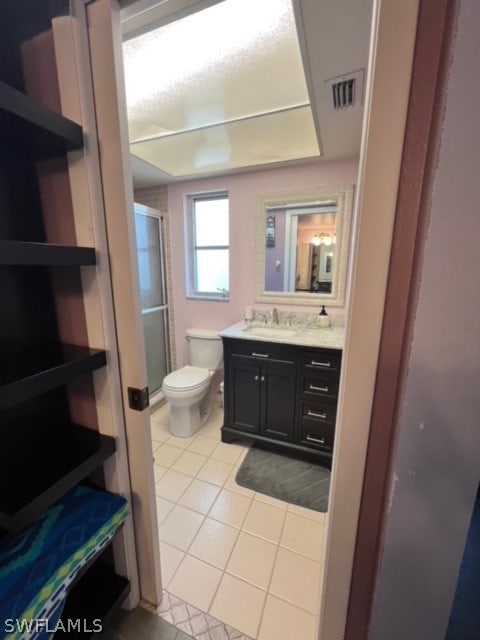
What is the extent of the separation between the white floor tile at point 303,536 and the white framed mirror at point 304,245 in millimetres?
1491

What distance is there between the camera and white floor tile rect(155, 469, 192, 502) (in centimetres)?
163

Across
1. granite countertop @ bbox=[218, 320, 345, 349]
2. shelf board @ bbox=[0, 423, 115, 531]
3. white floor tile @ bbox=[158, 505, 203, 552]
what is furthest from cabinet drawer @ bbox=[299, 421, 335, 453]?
shelf board @ bbox=[0, 423, 115, 531]

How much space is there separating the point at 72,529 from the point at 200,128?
76.2 inches

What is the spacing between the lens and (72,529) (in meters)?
0.81

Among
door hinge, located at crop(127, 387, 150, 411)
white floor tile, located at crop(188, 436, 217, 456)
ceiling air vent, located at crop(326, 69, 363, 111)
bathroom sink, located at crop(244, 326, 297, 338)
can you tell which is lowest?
white floor tile, located at crop(188, 436, 217, 456)

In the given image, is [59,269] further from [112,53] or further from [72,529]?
→ [72,529]

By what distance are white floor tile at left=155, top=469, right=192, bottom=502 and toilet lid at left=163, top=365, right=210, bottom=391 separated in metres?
0.59

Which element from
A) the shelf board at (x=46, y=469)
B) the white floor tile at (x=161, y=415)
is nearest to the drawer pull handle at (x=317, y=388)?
the shelf board at (x=46, y=469)

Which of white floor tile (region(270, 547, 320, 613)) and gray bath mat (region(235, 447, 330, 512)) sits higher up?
gray bath mat (region(235, 447, 330, 512))

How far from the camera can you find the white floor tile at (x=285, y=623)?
3.32ft

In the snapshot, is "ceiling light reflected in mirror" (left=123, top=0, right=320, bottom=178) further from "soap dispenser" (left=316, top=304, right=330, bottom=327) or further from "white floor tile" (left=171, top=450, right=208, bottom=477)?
"white floor tile" (left=171, top=450, right=208, bottom=477)

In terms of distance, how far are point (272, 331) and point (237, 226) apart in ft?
3.25

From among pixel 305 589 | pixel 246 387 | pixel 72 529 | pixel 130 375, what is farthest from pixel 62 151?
pixel 305 589

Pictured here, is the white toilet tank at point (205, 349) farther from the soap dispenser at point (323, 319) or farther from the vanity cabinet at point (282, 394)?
the soap dispenser at point (323, 319)
